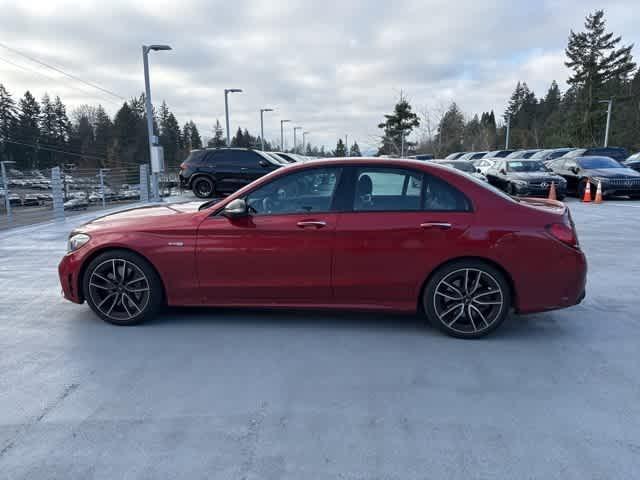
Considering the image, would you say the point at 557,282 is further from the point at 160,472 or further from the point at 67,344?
the point at 67,344

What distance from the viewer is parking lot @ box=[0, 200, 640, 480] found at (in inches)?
96.1

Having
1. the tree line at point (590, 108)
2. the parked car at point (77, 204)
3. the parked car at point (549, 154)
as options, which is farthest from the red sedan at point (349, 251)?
the tree line at point (590, 108)

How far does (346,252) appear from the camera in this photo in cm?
407

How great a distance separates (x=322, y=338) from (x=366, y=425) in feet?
4.44

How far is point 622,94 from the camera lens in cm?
5875

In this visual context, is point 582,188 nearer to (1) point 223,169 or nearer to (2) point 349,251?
(1) point 223,169

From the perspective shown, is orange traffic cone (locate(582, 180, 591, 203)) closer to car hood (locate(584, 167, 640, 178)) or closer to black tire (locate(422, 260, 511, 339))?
car hood (locate(584, 167, 640, 178))

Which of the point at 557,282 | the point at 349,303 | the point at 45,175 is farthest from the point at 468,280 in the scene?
the point at 45,175

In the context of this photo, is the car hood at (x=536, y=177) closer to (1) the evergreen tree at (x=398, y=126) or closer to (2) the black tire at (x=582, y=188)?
(2) the black tire at (x=582, y=188)

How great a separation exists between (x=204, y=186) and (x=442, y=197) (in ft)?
45.3

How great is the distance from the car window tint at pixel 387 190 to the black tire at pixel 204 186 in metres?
13.2

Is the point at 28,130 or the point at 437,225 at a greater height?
the point at 28,130

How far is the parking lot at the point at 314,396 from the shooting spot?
8.01ft

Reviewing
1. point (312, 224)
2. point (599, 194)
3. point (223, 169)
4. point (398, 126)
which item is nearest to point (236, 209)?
point (312, 224)
